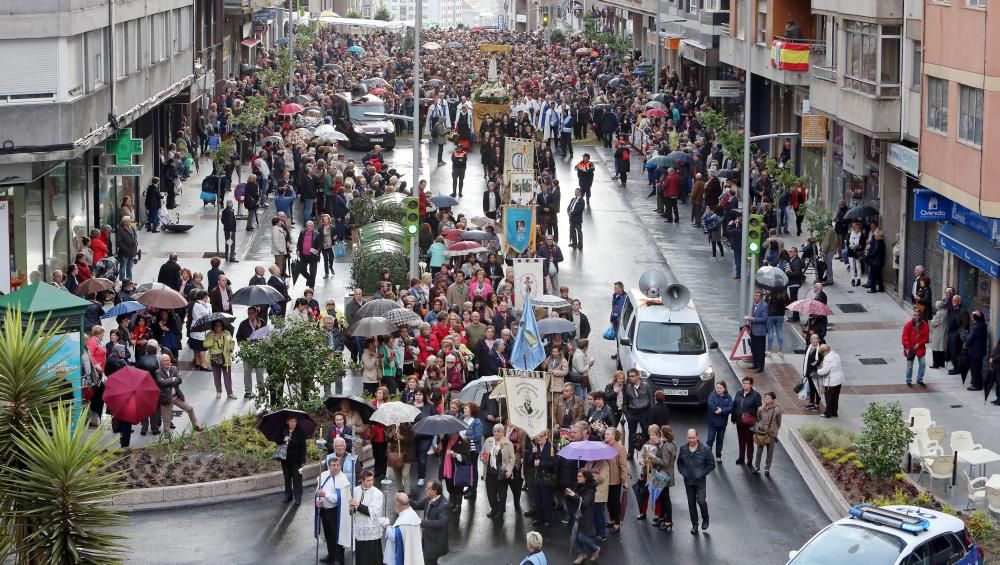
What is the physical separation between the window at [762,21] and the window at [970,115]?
23699 mm

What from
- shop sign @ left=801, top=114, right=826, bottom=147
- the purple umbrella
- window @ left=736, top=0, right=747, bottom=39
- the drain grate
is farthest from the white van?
window @ left=736, top=0, right=747, bottom=39

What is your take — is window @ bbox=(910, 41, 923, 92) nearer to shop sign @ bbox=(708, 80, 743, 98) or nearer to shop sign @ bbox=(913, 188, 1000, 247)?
shop sign @ bbox=(913, 188, 1000, 247)

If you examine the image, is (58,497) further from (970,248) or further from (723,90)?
(723,90)

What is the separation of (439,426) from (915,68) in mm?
18575

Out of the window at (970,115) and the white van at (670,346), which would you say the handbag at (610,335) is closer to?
the white van at (670,346)

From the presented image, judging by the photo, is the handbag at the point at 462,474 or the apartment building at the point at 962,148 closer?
the handbag at the point at 462,474

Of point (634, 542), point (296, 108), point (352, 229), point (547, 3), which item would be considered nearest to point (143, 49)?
point (352, 229)

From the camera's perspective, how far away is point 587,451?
69.4ft

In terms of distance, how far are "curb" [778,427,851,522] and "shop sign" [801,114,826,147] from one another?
64.3 feet

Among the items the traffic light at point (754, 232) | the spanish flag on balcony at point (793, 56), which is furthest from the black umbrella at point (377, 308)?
the spanish flag on balcony at point (793, 56)

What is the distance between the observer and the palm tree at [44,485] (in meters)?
13.8

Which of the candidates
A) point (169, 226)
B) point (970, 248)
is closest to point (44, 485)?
point (970, 248)

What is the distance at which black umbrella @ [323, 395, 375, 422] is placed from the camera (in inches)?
914

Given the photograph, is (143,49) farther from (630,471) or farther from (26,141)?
(630,471)
